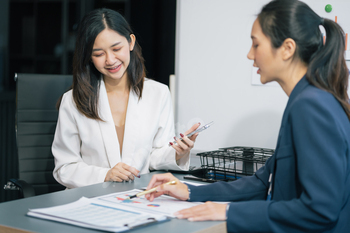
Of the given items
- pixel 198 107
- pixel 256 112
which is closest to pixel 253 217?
pixel 256 112

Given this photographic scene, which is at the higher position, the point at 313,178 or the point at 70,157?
the point at 313,178

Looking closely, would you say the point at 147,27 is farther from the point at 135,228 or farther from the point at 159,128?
the point at 135,228

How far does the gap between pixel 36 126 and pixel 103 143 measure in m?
0.52

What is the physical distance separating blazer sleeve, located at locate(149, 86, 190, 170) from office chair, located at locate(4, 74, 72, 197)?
0.58 meters

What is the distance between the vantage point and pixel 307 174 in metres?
1.01

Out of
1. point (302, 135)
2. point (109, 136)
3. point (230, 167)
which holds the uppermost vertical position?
point (302, 135)

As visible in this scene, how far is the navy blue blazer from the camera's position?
99 centimetres

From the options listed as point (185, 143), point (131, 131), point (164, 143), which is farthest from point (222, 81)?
point (185, 143)

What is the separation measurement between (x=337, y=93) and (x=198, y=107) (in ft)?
4.99

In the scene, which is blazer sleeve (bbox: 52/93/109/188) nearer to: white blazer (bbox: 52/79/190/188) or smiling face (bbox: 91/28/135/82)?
white blazer (bbox: 52/79/190/188)

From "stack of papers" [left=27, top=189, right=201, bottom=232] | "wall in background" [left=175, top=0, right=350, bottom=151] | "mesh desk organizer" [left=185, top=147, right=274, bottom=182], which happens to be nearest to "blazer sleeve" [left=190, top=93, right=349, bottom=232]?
"stack of papers" [left=27, top=189, right=201, bottom=232]

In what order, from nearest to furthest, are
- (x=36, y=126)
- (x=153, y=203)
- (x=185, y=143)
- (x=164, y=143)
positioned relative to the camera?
(x=153, y=203) → (x=185, y=143) → (x=164, y=143) → (x=36, y=126)

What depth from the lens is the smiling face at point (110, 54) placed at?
6.22 feet

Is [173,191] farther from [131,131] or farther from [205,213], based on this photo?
[131,131]
